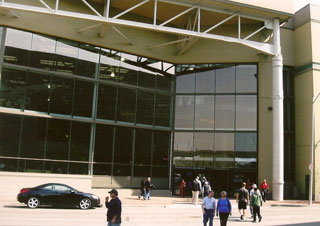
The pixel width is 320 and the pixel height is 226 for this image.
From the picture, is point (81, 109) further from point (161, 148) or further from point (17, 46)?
point (161, 148)

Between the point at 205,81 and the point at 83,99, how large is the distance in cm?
996

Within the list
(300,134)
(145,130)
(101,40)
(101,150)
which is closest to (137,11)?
(101,40)

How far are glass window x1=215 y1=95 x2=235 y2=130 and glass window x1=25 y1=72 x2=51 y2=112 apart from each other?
13.0m

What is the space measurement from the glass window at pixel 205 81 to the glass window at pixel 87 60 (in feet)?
27.5

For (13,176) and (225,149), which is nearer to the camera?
(13,176)

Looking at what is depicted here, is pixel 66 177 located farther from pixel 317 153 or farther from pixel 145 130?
pixel 317 153

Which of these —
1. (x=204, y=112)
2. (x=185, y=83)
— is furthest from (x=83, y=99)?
(x=204, y=112)

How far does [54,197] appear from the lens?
19312 mm

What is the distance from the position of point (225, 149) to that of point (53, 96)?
13.4 meters

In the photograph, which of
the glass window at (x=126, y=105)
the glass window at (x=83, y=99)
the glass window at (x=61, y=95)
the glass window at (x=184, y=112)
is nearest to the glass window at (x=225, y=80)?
the glass window at (x=184, y=112)

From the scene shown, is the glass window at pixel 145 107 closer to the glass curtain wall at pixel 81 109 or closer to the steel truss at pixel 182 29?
the glass curtain wall at pixel 81 109

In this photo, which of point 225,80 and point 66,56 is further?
point 225,80

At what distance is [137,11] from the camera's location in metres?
29.0

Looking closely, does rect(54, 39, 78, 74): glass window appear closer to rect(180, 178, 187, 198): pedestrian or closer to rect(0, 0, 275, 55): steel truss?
rect(0, 0, 275, 55): steel truss
